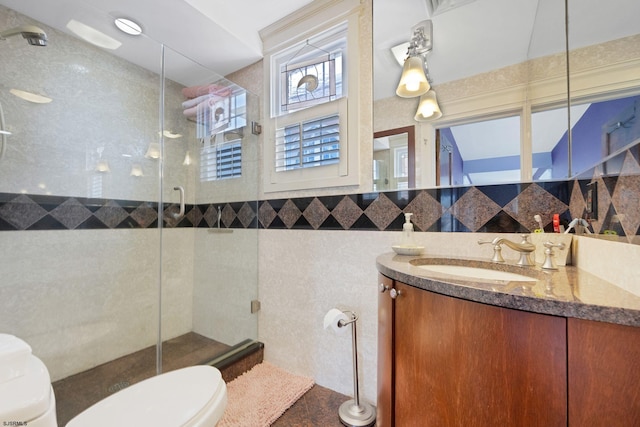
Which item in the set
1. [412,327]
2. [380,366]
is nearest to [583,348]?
[412,327]

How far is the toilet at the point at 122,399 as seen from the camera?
52cm

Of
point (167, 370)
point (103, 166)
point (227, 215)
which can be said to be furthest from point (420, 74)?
point (167, 370)

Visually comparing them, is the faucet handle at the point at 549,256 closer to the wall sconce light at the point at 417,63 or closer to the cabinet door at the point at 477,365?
the cabinet door at the point at 477,365

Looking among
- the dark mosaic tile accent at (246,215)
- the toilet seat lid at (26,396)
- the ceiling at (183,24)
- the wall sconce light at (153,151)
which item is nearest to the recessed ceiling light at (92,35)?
the ceiling at (183,24)

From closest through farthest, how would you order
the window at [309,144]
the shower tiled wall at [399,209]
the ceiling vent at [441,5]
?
1. the shower tiled wall at [399,209]
2. the ceiling vent at [441,5]
3. the window at [309,144]

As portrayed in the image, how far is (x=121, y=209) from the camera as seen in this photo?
1.84 metres

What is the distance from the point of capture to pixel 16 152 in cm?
144

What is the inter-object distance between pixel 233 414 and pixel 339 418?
0.54 metres

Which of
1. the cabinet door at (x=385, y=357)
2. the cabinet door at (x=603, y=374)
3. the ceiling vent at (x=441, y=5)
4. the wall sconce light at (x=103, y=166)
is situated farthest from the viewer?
the wall sconce light at (x=103, y=166)

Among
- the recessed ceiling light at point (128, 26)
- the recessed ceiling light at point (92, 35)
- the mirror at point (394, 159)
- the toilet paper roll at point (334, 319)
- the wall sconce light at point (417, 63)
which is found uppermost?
the recessed ceiling light at point (128, 26)

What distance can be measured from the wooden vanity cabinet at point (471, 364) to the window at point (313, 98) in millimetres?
949

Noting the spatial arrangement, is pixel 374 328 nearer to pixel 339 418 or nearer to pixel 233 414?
pixel 339 418

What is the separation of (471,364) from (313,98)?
161 centimetres

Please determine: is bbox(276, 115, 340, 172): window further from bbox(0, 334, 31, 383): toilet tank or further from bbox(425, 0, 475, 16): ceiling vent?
bbox(0, 334, 31, 383): toilet tank
